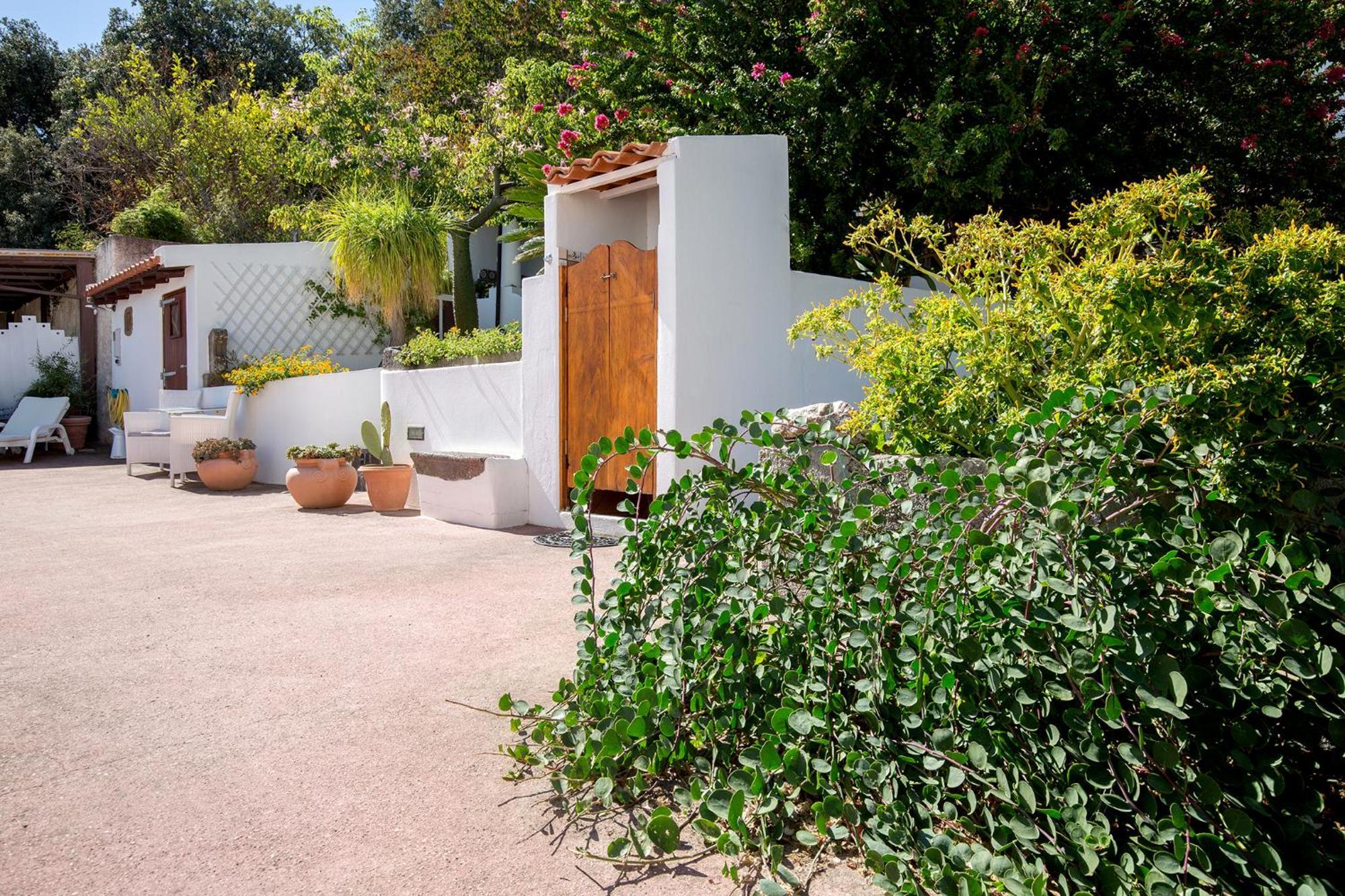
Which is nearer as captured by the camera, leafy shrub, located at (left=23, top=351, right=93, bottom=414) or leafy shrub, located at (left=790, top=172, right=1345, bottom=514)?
leafy shrub, located at (left=790, top=172, right=1345, bottom=514)

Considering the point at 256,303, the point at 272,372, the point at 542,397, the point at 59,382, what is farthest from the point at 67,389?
the point at 542,397

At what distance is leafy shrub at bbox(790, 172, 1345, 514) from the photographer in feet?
6.49

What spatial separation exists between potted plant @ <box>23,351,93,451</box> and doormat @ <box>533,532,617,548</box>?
41.7 ft

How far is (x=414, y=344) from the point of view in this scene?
8789 millimetres

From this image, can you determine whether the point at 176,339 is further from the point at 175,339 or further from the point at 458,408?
the point at 458,408

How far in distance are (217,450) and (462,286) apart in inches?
144

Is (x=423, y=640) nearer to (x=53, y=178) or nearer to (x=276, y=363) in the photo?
(x=276, y=363)

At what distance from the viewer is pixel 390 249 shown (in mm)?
10680

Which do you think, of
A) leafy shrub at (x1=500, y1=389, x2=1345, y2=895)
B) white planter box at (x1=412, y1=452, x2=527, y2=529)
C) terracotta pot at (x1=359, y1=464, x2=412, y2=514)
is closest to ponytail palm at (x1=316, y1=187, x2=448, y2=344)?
terracotta pot at (x1=359, y1=464, x2=412, y2=514)

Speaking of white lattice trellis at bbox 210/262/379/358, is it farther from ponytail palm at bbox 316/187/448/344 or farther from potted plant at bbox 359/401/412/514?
potted plant at bbox 359/401/412/514

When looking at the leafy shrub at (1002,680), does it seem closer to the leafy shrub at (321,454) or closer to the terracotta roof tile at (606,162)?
the terracotta roof tile at (606,162)

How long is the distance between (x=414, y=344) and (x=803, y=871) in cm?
765

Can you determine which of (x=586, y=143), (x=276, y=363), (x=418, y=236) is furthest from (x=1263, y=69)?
(x=276, y=363)

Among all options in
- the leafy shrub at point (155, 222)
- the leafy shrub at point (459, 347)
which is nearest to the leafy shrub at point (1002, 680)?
the leafy shrub at point (459, 347)
